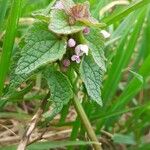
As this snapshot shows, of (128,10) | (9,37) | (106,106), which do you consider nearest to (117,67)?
(106,106)

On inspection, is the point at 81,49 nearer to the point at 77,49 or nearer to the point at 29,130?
the point at 77,49

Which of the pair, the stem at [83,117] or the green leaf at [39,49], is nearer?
the green leaf at [39,49]

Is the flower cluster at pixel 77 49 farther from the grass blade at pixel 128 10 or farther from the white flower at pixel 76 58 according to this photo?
the grass blade at pixel 128 10

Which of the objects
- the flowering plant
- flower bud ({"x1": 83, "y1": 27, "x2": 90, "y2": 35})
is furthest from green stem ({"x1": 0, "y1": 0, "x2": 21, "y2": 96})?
flower bud ({"x1": 83, "y1": 27, "x2": 90, "y2": 35})

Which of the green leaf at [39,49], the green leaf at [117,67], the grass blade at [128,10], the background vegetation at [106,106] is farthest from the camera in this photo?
the green leaf at [117,67]

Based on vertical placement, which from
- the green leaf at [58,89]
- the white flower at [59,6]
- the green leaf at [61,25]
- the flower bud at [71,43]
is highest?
the white flower at [59,6]

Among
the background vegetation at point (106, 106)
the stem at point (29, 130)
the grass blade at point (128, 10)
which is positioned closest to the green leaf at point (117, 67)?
the background vegetation at point (106, 106)
